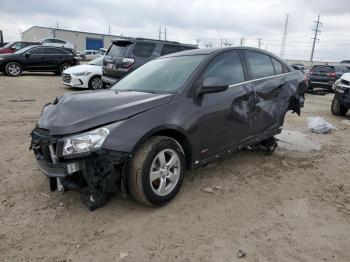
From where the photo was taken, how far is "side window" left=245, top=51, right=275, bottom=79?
15.9ft

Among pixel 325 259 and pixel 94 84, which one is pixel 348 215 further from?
pixel 94 84

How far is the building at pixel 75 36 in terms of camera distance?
5584 centimetres

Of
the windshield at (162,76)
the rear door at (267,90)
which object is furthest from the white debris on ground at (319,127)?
the windshield at (162,76)

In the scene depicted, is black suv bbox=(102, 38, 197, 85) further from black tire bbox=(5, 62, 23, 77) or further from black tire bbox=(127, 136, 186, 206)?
black tire bbox=(5, 62, 23, 77)

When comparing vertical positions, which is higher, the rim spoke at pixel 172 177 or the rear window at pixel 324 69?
the rear window at pixel 324 69

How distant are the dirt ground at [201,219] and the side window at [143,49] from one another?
18.7ft

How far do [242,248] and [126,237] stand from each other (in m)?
1.03

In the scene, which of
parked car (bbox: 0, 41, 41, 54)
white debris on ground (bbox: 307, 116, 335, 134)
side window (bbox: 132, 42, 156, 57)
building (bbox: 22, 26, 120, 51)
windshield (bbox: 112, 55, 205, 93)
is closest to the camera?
windshield (bbox: 112, 55, 205, 93)

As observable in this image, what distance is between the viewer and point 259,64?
198 inches

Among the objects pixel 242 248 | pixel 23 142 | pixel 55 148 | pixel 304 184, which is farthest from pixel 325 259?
pixel 23 142

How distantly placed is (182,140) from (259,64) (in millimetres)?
2079

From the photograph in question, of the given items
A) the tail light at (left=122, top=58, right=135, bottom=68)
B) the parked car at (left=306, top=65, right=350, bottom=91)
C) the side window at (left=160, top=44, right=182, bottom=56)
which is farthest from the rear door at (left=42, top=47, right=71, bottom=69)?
the parked car at (left=306, top=65, right=350, bottom=91)

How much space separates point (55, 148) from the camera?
3195mm

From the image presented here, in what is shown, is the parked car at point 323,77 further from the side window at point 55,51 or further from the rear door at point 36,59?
the rear door at point 36,59
